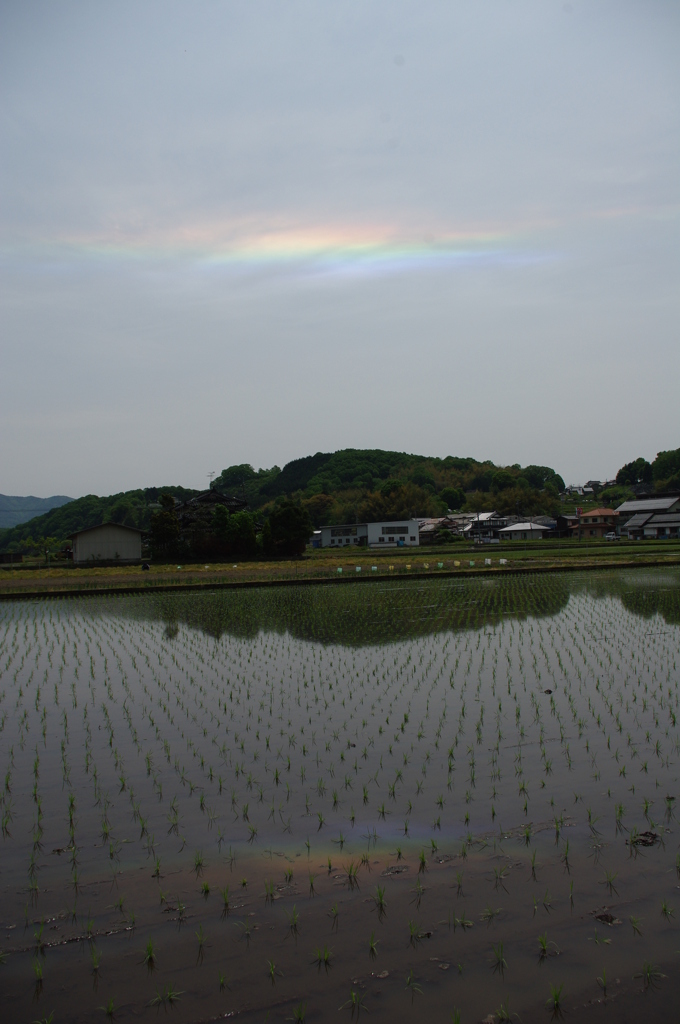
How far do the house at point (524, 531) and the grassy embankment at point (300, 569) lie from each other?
19.5 metres

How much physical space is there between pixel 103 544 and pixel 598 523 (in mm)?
42164

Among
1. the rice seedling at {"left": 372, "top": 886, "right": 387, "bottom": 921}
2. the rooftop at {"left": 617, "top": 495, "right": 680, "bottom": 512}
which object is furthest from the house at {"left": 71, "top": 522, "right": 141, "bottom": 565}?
the rooftop at {"left": 617, "top": 495, "right": 680, "bottom": 512}

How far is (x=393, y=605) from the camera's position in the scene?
19.9 m

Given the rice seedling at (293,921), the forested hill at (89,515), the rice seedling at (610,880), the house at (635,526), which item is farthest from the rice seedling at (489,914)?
the forested hill at (89,515)

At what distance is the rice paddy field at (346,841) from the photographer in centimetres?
363

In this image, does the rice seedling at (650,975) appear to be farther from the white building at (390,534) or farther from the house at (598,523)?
the house at (598,523)

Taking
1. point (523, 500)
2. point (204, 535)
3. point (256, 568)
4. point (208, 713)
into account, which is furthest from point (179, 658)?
point (523, 500)

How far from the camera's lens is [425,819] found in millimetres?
5457

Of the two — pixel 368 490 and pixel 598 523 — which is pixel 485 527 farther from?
pixel 368 490

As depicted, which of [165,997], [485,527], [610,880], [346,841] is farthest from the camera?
[485,527]

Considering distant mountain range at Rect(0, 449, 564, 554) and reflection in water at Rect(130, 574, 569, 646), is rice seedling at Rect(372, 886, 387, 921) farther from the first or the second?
distant mountain range at Rect(0, 449, 564, 554)

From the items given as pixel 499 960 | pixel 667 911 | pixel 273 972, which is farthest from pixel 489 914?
pixel 273 972

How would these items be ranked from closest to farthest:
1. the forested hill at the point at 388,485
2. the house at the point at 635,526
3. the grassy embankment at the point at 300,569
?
the grassy embankment at the point at 300,569, the house at the point at 635,526, the forested hill at the point at 388,485

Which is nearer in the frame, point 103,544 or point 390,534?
point 103,544
